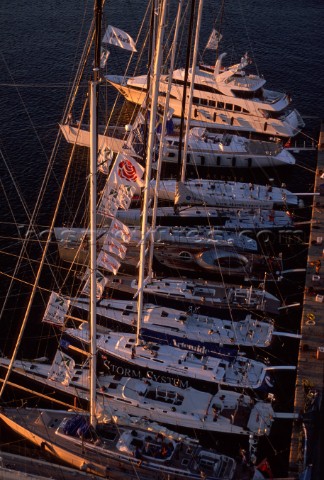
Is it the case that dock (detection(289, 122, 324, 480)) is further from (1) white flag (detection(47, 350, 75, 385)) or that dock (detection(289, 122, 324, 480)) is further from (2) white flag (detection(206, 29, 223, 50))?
(2) white flag (detection(206, 29, 223, 50))

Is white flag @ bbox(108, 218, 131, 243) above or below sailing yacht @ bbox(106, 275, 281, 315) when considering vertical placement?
above

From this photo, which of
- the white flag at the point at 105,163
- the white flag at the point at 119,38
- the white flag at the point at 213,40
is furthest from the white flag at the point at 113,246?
the white flag at the point at 213,40

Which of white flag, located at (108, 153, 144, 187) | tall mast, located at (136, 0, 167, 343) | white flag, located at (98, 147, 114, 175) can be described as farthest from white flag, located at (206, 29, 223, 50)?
white flag, located at (108, 153, 144, 187)

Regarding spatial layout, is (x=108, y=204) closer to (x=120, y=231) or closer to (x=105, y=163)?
(x=120, y=231)

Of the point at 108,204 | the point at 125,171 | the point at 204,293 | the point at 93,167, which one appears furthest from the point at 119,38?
the point at 204,293

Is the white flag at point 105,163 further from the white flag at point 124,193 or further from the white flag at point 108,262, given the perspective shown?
the white flag at point 108,262

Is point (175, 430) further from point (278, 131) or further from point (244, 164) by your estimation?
point (278, 131)
